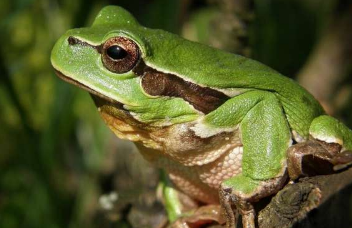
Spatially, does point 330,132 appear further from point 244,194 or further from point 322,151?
point 244,194

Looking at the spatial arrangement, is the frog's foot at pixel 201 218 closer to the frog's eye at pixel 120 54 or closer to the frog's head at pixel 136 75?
the frog's head at pixel 136 75

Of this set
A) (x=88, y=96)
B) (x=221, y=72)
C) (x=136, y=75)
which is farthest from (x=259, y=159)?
(x=88, y=96)

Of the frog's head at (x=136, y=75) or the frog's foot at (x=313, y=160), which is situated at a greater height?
the frog's head at (x=136, y=75)

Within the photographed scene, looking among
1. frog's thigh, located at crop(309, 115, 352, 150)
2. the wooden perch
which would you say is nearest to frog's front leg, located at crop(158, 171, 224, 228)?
the wooden perch

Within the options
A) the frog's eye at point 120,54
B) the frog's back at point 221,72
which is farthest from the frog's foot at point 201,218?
the frog's eye at point 120,54

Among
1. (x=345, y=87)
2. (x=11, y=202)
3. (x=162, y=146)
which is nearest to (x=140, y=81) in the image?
(x=162, y=146)

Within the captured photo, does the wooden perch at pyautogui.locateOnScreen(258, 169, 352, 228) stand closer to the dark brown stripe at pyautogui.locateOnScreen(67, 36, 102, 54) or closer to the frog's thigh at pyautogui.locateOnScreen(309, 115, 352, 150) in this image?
the frog's thigh at pyautogui.locateOnScreen(309, 115, 352, 150)

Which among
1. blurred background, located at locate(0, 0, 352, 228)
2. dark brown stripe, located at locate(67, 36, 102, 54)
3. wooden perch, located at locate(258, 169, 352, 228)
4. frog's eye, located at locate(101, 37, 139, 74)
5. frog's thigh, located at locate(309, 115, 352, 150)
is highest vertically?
blurred background, located at locate(0, 0, 352, 228)
